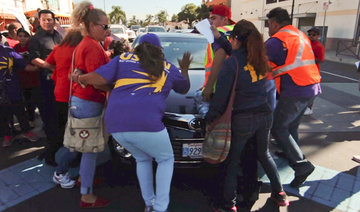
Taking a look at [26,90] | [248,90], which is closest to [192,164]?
[248,90]

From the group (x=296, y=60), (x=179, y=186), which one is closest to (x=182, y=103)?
(x=179, y=186)

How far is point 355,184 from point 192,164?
198 centimetres

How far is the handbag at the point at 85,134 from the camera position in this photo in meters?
2.55

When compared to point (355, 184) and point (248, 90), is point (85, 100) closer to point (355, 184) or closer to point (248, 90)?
point (248, 90)

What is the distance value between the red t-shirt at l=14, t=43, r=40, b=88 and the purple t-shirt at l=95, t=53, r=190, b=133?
2.91 m

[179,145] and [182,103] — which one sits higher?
[182,103]

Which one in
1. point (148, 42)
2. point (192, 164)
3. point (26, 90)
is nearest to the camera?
point (148, 42)

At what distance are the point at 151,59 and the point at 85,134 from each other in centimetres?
97

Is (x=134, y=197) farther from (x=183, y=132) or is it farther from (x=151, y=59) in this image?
(x=151, y=59)

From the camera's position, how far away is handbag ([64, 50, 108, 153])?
100 inches

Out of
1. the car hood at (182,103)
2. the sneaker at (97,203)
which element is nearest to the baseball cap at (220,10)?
the car hood at (182,103)

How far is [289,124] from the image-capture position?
3.02 metres

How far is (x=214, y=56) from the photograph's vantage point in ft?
8.59

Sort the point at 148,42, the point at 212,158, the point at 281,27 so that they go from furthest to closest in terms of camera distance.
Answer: the point at 281,27 → the point at 212,158 → the point at 148,42
